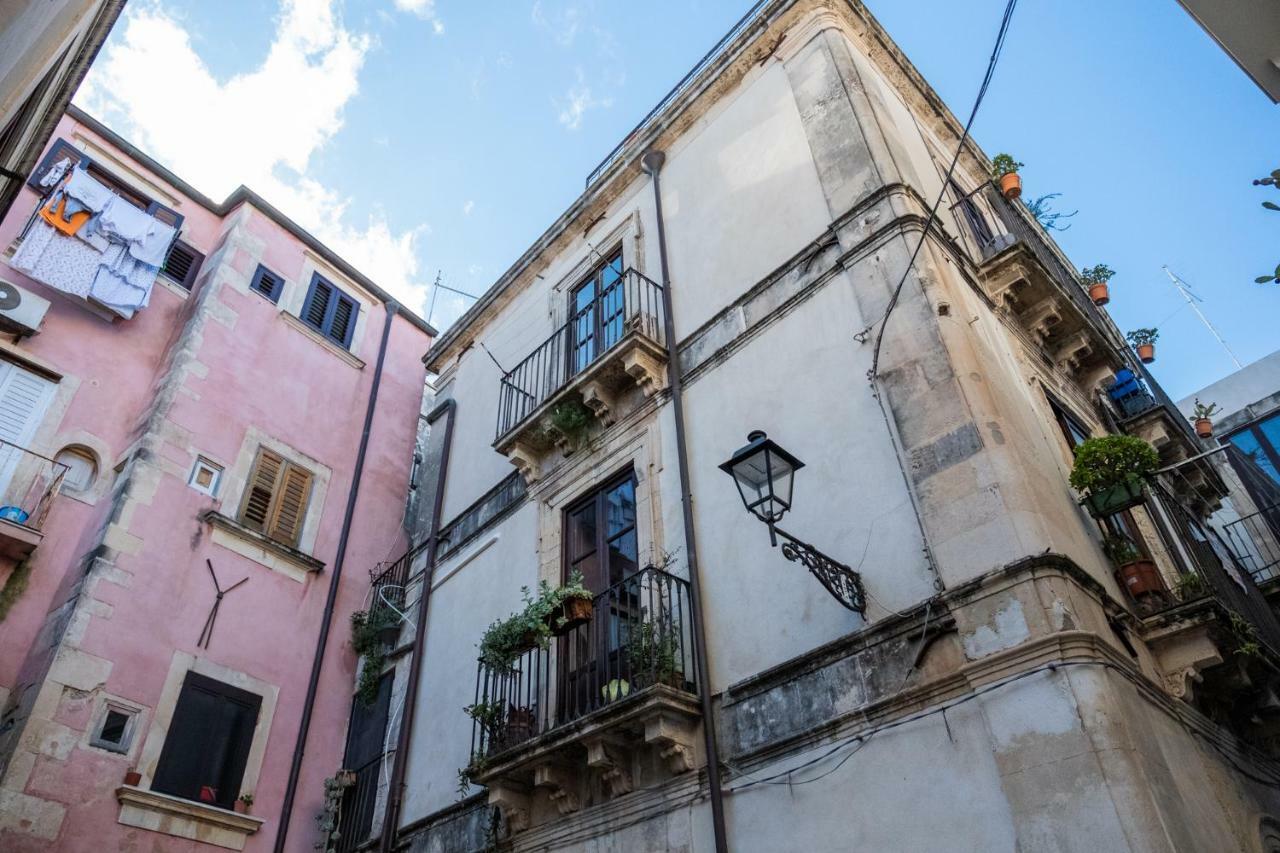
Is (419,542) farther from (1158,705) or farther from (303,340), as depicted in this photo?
(1158,705)

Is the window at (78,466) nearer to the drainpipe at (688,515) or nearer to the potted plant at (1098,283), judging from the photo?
the drainpipe at (688,515)

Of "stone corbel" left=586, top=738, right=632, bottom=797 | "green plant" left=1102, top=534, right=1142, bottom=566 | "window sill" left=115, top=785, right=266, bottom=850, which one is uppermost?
"green plant" left=1102, top=534, right=1142, bottom=566

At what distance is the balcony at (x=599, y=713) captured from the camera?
7.15 meters

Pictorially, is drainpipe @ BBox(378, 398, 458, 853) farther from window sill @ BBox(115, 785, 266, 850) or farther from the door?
the door

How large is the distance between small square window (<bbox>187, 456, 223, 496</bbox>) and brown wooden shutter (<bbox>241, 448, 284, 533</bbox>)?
1.49 ft

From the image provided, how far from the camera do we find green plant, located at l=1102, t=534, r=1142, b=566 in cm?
703

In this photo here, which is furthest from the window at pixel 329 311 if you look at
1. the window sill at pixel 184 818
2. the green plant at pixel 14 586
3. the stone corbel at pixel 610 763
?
the stone corbel at pixel 610 763

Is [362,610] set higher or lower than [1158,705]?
higher

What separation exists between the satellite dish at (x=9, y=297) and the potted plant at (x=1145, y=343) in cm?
1495

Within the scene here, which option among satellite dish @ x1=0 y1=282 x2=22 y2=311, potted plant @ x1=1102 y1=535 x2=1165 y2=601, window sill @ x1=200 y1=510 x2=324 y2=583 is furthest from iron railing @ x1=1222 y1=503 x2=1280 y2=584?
satellite dish @ x1=0 y1=282 x2=22 y2=311

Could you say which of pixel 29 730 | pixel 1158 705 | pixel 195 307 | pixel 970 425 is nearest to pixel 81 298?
pixel 195 307

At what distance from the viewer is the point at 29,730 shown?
349 inches

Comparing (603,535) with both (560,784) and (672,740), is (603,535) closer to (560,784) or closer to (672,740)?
(560,784)

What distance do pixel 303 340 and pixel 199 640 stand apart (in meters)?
5.61
